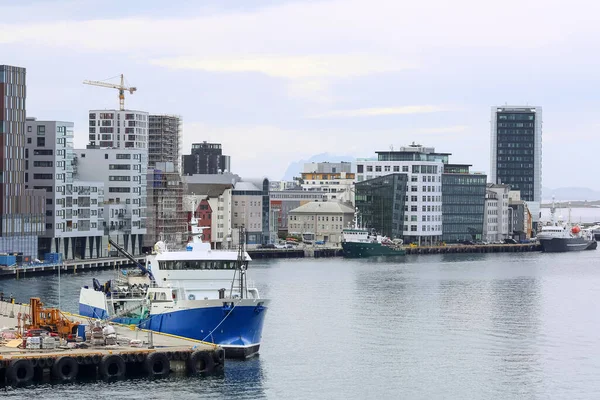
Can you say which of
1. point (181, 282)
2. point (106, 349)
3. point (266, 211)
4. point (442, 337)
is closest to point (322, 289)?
point (442, 337)

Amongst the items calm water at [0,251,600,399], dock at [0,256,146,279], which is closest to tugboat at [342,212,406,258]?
dock at [0,256,146,279]

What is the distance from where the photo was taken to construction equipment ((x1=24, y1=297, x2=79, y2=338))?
66.4m

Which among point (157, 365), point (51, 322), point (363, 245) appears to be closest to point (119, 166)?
point (363, 245)

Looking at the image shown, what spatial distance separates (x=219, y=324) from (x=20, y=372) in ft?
33.3

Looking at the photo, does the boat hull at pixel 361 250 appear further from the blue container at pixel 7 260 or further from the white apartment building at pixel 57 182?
the blue container at pixel 7 260

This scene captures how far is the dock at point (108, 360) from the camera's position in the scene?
58.9 m

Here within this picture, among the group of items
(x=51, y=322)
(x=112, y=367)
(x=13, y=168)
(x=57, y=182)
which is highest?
(x=13, y=168)

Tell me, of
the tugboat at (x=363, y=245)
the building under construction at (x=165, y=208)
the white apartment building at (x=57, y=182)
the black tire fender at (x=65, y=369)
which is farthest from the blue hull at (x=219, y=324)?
the tugboat at (x=363, y=245)

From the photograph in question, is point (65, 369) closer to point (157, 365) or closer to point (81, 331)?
point (157, 365)

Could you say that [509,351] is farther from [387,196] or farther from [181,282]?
[387,196]

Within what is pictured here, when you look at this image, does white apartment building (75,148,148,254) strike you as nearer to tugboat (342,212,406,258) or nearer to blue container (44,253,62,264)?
blue container (44,253,62,264)

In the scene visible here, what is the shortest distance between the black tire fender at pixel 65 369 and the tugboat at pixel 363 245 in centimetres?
12116

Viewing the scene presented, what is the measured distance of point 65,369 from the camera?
59.4 m

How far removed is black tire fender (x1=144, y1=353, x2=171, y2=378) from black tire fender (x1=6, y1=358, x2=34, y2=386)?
16.6ft
